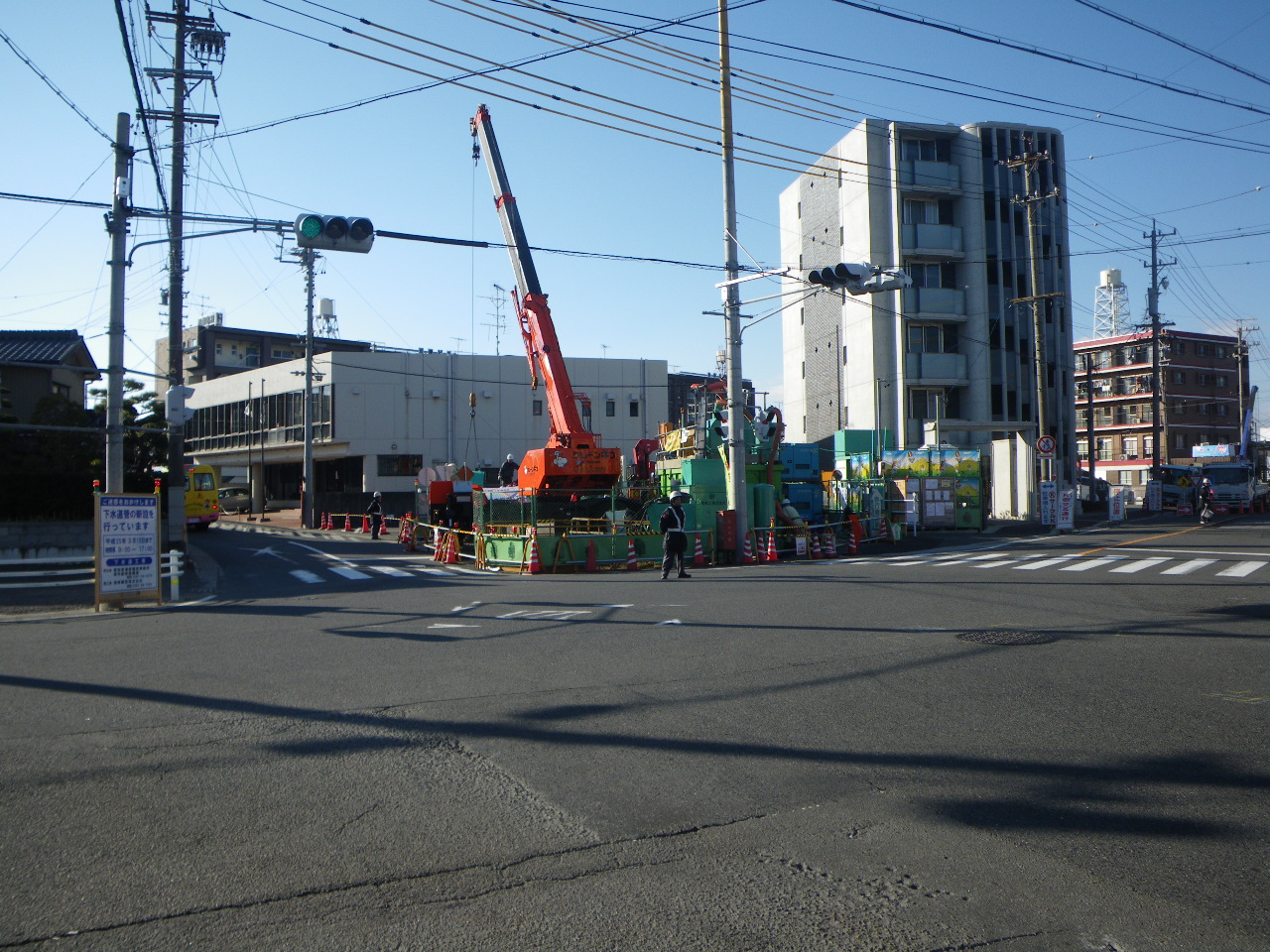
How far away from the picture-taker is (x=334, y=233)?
1352cm

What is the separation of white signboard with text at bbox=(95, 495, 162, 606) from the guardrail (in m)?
0.77

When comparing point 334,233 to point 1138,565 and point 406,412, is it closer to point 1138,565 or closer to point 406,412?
point 1138,565

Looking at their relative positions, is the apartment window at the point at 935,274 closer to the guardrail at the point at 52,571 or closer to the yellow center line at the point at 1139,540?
the yellow center line at the point at 1139,540

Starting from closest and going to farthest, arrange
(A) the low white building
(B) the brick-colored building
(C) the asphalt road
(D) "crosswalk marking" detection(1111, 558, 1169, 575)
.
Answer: (C) the asphalt road → (D) "crosswalk marking" detection(1111, 558, 1169, 575) → (A) the low white building → (B) the brick-colored building

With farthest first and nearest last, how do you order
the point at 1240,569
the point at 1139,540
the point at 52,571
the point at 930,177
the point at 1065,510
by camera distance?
the point at 930,177 < the point at 1065,510 < the point at 1139,540 < the point at 1240,569 < the point at 52,571

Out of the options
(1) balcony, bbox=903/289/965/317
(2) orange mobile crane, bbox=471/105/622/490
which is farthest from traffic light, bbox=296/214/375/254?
(1) balcony, bbox=903/289/965/317

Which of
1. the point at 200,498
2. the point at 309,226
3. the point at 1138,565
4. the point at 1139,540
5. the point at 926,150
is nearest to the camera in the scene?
the point at 309,226

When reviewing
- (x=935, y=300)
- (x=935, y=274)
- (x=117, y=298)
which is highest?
(x=935, y=274)

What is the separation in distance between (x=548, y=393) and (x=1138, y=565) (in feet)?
47.9

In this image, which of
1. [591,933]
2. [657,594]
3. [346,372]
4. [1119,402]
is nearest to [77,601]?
[657,594]

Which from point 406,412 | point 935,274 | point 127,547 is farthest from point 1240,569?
point 406,412

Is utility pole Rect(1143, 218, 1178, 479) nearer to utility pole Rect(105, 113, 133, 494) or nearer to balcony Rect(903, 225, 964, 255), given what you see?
balcony Rect(903, 225, 964, 255)

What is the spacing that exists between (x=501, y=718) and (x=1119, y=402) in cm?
8017

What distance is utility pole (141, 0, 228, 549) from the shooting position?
2212 cm
